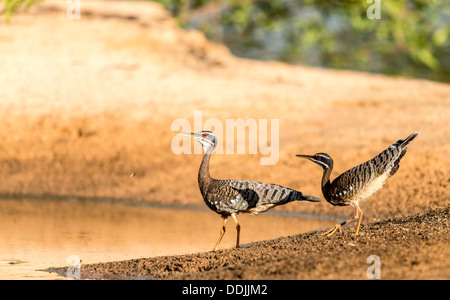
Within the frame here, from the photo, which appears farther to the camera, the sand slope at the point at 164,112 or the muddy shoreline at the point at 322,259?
the sand slope at the point at 164,112

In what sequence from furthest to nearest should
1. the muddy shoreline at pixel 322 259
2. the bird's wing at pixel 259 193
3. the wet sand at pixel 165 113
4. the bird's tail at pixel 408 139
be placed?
the wet sand at pixel 165 113
the bird's wing at pixel 259 193
the bird's tail at pixel 408 139
the muddy shoreline at pixel 322 259

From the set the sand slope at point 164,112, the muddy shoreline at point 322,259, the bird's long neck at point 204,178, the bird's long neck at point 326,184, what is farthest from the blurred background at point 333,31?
the muddy shoreline at point 322,259

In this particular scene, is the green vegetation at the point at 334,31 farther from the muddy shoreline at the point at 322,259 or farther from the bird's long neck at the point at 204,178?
the muddy shoreline at the point at 322,259

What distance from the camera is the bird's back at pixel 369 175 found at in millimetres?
7812

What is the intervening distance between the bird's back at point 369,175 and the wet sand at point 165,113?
1.06 m

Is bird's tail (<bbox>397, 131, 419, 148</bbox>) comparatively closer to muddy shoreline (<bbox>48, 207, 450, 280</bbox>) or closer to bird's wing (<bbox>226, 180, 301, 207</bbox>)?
muddy shoreline (<bbox>48, 207, 450, 280</bbox>)

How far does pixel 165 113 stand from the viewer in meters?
13.7

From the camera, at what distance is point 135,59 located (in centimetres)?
1548

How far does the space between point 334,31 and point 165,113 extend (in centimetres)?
1374

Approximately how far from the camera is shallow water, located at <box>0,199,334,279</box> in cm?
825
